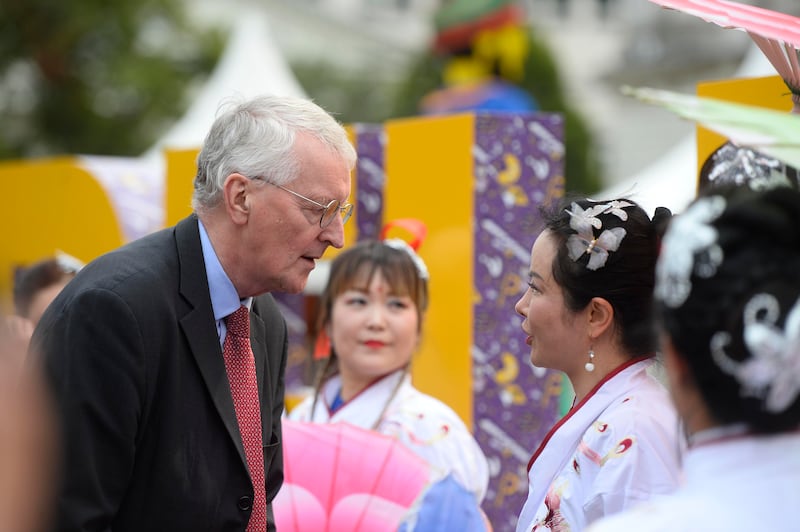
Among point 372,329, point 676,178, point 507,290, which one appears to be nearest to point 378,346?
point 372,329

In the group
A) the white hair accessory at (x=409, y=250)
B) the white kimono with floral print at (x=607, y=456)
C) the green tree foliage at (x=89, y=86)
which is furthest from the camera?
the green tree foliage at (x=89, y=86)

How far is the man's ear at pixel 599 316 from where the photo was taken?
257 cm

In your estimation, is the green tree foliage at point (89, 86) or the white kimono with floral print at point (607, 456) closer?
the white kimono with floral print at point (607, 456)

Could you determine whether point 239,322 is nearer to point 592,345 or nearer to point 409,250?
point 592,345

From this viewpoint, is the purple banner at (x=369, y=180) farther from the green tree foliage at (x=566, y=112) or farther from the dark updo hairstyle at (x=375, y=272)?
the green tree foliage at (x=566, y=112)

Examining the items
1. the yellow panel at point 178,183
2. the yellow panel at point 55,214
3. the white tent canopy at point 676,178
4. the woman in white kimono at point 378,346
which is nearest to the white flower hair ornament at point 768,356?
the woman in white kimono at point 378,346

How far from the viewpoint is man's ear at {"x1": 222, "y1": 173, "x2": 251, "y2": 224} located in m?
2.58

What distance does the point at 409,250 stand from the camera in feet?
14.4

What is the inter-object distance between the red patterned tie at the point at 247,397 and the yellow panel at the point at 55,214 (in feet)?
16.6

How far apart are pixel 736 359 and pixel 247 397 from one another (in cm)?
141

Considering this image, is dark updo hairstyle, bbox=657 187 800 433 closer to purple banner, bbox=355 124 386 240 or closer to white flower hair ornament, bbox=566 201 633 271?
white flower hair ornament, bbox=566 201 633 271

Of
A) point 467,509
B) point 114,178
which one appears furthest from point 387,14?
point 467,509

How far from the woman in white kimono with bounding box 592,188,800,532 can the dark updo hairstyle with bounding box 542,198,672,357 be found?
3.38ft

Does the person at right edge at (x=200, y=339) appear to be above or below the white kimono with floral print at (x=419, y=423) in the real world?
above
